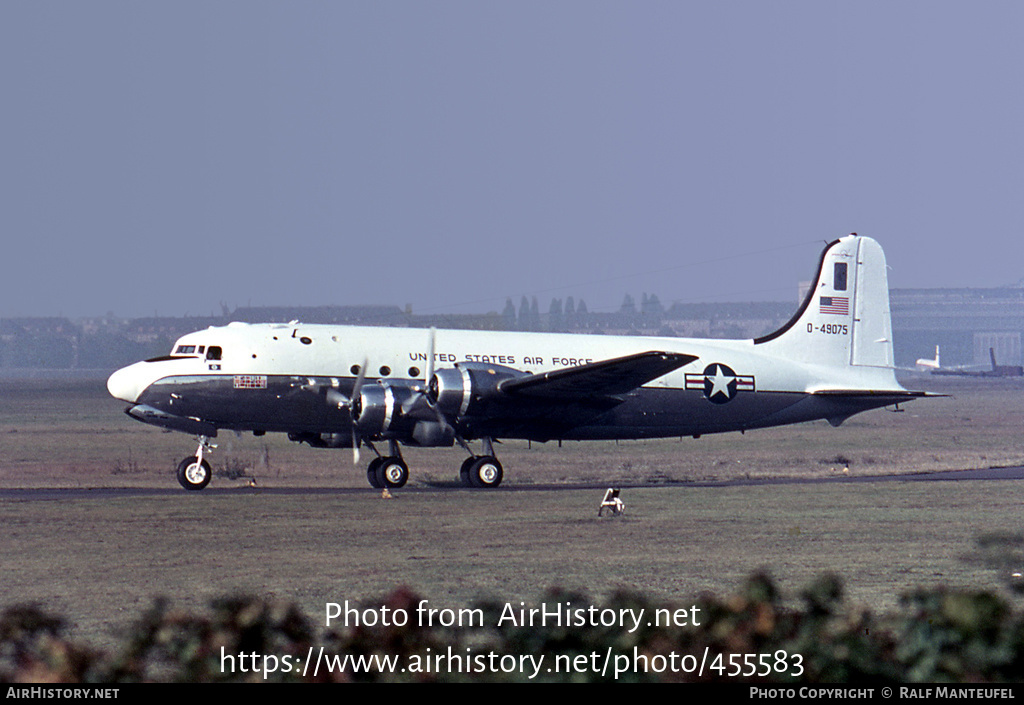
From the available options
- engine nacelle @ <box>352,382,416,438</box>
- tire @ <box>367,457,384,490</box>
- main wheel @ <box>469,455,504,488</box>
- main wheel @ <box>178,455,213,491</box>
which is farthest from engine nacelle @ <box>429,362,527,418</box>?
main wheel @ <box>178,455,213,491</box>

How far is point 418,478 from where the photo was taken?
109 ft

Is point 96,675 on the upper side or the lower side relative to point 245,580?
upper

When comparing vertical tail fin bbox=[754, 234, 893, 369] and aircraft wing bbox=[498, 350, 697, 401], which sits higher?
vertical tail fin bbox=[754, 234, 893, 369]

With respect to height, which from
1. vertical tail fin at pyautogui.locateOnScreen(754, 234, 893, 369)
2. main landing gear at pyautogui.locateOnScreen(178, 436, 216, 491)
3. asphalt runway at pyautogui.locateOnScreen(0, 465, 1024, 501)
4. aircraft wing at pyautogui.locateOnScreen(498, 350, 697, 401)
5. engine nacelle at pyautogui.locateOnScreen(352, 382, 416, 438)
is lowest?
asphalt runway at pyautogui.locateOnScreen(0, 465, 1024, 501)

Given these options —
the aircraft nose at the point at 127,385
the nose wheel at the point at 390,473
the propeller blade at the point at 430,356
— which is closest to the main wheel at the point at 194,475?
the aircraft nose at the point at 127,385

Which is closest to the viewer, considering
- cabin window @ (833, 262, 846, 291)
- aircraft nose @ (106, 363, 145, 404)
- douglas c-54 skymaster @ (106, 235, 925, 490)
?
douglas c-54 skymaster @ (106, 235, 925, 490)

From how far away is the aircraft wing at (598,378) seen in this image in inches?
1085

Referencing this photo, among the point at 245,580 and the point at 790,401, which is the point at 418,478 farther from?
the point at 245,580

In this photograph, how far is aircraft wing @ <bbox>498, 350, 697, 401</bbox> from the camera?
90.4 feet

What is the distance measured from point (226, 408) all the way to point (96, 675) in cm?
2351

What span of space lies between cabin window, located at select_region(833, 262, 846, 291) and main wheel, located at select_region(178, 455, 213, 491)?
18572 mm

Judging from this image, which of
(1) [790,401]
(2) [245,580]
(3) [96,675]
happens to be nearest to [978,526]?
(1) [790,401]

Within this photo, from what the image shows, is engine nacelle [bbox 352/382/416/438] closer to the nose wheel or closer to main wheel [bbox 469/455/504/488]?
the nose wheel

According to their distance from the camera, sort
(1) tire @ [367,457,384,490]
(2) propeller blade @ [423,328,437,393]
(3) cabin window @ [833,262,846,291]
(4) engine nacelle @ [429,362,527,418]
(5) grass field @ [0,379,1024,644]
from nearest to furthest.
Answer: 1. (5) grass field @ [0,379,1024,644]
2. (4) engine nacelle @ [429,362,527,418]
3. (2) propeller blade @ [423,328,437,393]
4. (1) tire @ [367,457,384,490]
5. (3) cabin window @ [833,262,846,291]
